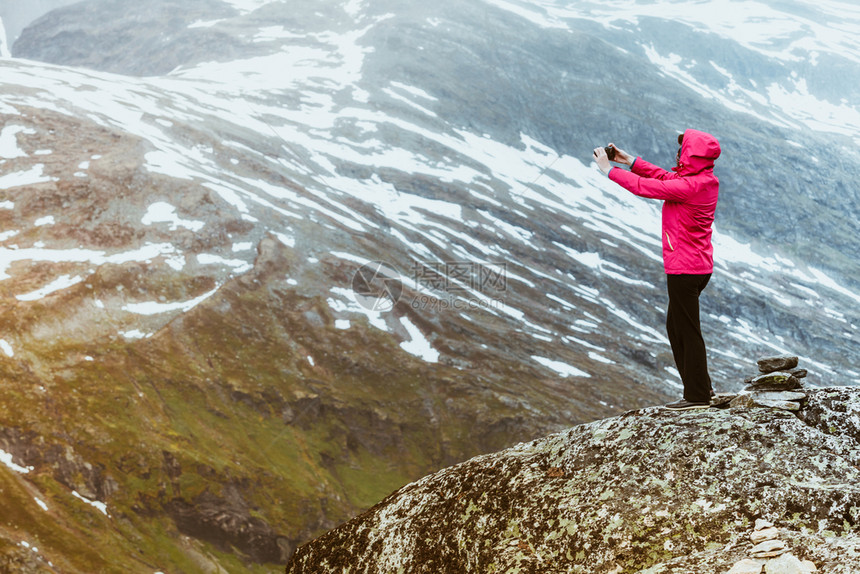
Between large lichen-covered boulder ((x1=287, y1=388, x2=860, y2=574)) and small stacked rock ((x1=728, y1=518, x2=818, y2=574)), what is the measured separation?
0.32ft

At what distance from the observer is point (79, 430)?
86.5m

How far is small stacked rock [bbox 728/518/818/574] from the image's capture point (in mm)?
6285

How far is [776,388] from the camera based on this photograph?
9734 mm

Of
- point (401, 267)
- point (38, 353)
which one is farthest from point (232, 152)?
point (38, 353)

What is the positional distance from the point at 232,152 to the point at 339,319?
201 ft

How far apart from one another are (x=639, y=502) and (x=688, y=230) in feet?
13.3

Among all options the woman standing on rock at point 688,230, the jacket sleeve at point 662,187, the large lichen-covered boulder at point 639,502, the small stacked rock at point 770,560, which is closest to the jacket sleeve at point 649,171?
the woman standing on rock at point 688,230

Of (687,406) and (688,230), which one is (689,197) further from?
(687,406)

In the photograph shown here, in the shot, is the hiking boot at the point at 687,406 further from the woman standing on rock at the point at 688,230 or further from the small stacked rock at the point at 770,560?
the small stacked rock at the point at 770,560

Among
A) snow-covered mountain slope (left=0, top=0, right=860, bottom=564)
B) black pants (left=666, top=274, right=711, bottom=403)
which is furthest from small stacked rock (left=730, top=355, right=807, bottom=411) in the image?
snow-covered mountain slope (left=0, top=0, right=860, bottom=564)

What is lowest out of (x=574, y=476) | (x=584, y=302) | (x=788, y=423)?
(x=584, y=302)

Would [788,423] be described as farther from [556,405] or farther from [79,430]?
[556,405]

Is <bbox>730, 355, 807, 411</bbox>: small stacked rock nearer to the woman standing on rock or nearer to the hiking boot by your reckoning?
the hiking boot

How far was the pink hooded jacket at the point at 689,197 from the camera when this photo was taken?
357 inches
